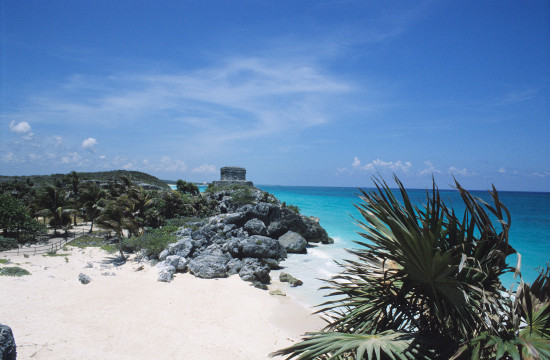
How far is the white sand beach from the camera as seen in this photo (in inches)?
324

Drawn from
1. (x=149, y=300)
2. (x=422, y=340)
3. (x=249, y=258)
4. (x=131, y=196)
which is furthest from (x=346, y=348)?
(x=131, y=196)

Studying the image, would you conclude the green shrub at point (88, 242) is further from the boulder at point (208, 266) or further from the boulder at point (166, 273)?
the boulder at point (208, 266)

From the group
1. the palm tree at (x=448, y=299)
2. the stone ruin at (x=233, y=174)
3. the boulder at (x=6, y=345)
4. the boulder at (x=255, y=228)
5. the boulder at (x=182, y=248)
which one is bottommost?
the boulder at (x=182, y=248)

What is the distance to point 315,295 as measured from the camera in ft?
44.1

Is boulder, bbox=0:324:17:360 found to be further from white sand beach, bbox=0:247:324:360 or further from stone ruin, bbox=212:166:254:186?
stone ruin, bbox=212:166:254:186

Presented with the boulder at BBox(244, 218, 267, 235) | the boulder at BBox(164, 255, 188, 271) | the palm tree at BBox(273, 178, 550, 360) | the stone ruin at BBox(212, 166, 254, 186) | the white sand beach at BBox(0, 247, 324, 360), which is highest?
the stone ruin at BBox(212, 166, 254, 186)

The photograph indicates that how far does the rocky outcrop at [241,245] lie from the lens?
15.2 m

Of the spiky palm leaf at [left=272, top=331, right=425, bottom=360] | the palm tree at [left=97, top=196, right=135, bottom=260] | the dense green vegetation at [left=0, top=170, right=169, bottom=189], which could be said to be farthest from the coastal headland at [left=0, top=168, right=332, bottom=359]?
the dense green vegetation at [left=0, top=170, right=169, bottom=189]

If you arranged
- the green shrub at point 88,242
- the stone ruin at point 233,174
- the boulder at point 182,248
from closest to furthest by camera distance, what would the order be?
the boulder at point 182,248 < the green shrub at point 88,242 < the stone ruin at point 233,174

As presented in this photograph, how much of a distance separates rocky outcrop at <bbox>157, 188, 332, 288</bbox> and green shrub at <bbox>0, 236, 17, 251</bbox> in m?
8.91

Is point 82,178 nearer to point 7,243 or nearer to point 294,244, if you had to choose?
point 7,243

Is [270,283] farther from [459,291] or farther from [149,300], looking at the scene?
[459,291]

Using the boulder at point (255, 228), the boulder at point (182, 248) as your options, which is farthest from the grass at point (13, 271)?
the boulder at point (255, 228)

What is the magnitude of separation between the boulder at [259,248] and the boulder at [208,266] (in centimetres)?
198
